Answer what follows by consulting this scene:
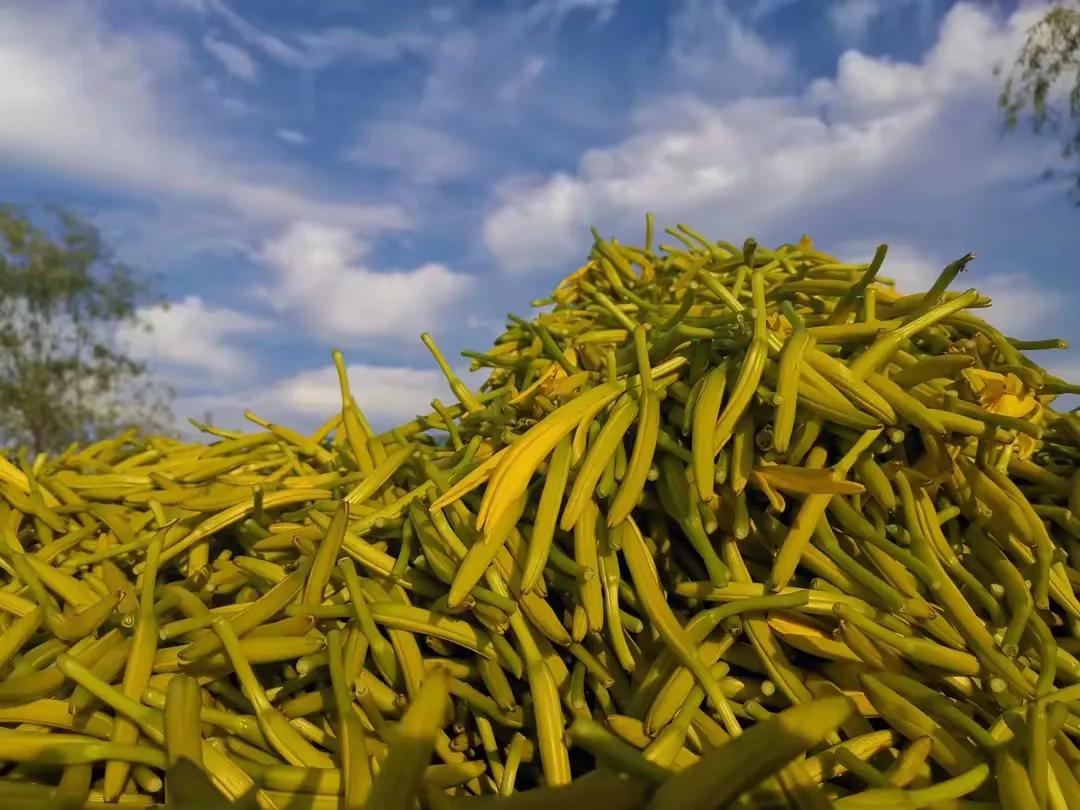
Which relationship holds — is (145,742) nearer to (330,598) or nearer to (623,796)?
(330,598)

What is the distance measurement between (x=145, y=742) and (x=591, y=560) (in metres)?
0.29

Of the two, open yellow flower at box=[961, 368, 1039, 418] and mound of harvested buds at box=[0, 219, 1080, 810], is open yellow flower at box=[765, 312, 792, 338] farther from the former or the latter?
open yellow flower at box=[961, 368, 1039, 418]

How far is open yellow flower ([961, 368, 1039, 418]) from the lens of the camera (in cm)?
60

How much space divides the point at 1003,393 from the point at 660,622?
0.34 metres

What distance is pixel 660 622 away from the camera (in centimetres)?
48

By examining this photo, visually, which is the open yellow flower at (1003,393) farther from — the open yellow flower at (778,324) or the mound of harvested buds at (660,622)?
the open yellow flower at (778,324)

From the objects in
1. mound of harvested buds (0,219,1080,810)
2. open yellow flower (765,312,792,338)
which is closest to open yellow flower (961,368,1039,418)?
mound of harvested buds (0,219,1080,810)

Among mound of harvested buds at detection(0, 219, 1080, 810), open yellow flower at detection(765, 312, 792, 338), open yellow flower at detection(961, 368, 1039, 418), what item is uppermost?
open yellow flower at detection(765, 312, 792, 338)

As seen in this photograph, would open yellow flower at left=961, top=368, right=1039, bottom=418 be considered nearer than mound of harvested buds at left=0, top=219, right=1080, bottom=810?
No

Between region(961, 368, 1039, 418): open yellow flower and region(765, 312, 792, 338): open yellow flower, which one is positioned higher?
region(765, 312, 792, 338): open yellow flower

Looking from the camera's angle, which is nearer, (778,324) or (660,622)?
(660,622)

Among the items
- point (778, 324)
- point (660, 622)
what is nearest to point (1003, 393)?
point (778, 324)

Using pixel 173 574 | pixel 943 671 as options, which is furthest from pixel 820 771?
pixel 173 574

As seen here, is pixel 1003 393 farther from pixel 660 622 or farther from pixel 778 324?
pixel 660 622
